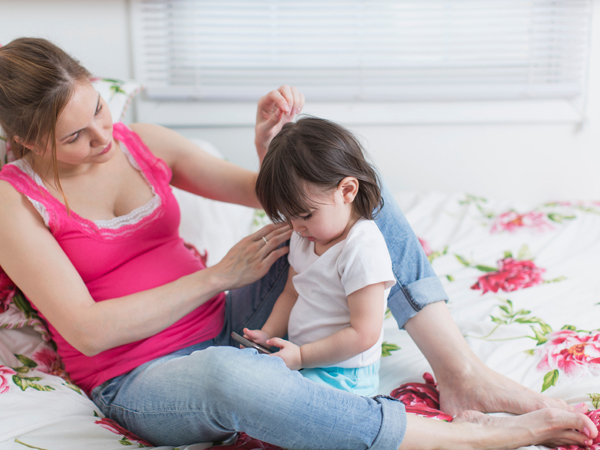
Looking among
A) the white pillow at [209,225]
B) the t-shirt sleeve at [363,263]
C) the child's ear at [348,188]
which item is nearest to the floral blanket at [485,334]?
the t-shirt sleeve at [363,263]

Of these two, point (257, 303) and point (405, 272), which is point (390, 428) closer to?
point (405, 272)

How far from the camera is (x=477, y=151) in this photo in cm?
199

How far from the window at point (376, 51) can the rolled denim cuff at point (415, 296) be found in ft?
4.00

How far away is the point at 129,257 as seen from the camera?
3.00ft

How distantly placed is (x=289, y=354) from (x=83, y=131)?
50 centimetres

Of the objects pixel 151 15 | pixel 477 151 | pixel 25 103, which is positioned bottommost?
pixel 477 151

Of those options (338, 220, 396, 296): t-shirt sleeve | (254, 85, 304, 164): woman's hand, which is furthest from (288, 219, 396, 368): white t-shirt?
(254, 85, 304, 164): woman's hand

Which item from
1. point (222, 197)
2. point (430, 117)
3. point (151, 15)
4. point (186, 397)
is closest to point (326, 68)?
point (430, 117)

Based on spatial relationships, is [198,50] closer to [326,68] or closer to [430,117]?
[326,68]

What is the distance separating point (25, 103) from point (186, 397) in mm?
517

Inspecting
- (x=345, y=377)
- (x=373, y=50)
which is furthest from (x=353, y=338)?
(x=373, y=50)

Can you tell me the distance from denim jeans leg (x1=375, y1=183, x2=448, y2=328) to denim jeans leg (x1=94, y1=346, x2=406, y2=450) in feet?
0.63

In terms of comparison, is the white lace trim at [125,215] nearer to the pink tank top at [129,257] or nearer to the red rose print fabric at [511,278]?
the pink tank top at [129,257]

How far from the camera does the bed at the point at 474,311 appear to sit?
2.50ft
